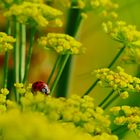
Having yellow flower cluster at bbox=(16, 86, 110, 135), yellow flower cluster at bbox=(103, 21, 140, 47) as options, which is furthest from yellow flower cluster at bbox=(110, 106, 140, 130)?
yellow flower cluster at bbox=(103, 21, 140, 47)

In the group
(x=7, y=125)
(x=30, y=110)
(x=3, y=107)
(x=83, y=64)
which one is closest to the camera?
(x=7, y=125)

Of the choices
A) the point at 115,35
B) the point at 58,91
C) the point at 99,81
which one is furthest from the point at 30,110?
the point at 58,91

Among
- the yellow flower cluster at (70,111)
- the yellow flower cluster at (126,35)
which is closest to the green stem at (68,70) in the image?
the yellow flower cluster at (126,35)

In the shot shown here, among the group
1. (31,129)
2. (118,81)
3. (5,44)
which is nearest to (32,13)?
(5,44)

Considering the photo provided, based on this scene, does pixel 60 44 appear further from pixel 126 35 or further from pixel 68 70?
pixel 68 70

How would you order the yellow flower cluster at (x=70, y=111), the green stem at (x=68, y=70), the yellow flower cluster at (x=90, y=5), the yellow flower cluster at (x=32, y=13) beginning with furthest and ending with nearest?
1. the green stem at (x=68, y=70)
2. the yellow flower cluster at (x=90, y=5)
3. the yellow flower cluster at (x=32, y=13)
4. the yellow flower cluster at (x=70, y=111)

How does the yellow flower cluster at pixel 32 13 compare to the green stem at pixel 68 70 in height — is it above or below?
above

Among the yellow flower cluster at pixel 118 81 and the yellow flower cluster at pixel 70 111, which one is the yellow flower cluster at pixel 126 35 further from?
the yellow flower cluster at pixel 70 111

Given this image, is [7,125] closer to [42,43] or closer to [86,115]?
[86,115]
